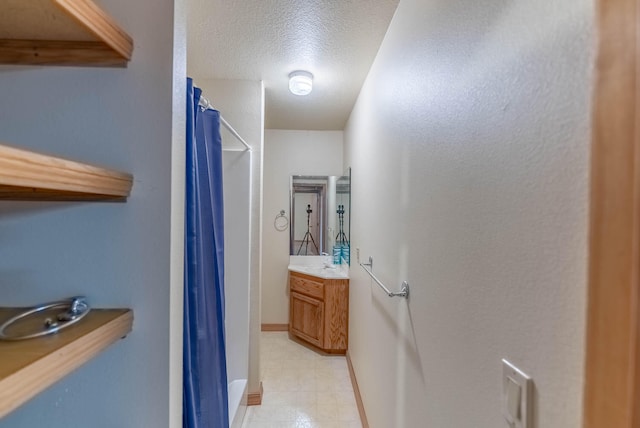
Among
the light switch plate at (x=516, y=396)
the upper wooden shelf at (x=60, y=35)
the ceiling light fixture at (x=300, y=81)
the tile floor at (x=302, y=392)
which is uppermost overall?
the ceiling light fixture at (x=300, y=81)

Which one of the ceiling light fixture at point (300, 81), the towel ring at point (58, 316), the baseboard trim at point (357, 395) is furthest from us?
the ceiling light fixture at point (300, 81)

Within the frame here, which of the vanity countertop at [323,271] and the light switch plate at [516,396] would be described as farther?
the vanity countertop at [323,271]

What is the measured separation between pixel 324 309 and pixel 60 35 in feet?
9.14

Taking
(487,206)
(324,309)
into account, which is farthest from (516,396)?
(324,309)

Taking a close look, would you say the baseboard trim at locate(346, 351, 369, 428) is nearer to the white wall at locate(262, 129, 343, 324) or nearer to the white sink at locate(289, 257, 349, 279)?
the white sink at locate(289, 257, 349, 279)

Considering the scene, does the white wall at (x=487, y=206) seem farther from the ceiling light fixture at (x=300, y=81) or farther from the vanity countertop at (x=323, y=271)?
the vanity countertop at (x=323, y=271)

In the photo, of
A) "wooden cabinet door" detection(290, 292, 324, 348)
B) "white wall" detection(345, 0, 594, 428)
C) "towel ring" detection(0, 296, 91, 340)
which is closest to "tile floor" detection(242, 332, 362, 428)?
"wooden cabinet door" detection(290, 292, 324, 348)

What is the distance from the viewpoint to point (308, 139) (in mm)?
3812

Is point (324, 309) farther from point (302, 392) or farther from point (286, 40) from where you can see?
point (286, 40)

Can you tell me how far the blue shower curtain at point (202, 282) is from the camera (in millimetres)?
1039

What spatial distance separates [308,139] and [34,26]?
126 inches

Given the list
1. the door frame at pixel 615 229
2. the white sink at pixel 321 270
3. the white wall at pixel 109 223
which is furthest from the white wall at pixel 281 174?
the door frame at pixel 615 229

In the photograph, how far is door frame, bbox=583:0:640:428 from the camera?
0.35 m

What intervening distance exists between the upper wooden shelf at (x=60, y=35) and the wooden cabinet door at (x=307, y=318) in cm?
271
